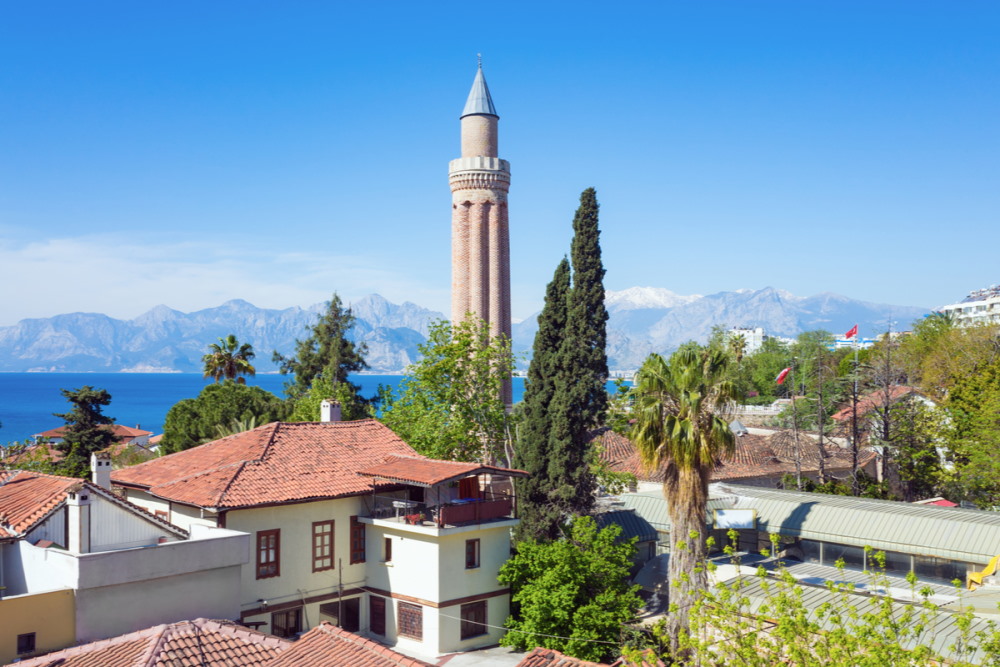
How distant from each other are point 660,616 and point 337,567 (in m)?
10.2

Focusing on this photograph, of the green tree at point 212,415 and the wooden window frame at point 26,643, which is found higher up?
the green tree at point 212,415

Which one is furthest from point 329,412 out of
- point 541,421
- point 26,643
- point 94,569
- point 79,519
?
point 26,643

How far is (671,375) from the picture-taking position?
23.4 meters

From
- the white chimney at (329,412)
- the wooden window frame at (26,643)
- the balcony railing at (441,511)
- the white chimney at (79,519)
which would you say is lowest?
the wooden window frame at (26,643)

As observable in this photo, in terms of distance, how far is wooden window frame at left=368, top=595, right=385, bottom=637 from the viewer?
26469 millimetres

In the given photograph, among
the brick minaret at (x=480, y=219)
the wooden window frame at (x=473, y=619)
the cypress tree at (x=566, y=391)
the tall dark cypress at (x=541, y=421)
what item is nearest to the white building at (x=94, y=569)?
the wooden window frame at (x=473, y=619)

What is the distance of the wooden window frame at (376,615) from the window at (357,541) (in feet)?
4.22

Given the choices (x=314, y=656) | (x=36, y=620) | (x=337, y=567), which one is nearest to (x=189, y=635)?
(x=314, y=656)

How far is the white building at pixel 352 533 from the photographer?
2442cm

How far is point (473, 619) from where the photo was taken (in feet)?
84.9

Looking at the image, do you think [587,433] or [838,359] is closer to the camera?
[587,433]

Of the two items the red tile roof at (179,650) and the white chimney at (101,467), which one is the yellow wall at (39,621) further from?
the white chimney at (101,467)

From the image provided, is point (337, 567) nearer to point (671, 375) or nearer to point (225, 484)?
point (225, 484)

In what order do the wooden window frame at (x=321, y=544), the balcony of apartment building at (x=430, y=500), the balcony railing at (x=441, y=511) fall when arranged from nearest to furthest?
the balcony of apartment building at (x=430, y=500) < the balcony railing at (x=441, y=511) < the wooden window frame at (x=321, y=544)
